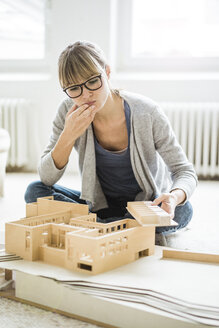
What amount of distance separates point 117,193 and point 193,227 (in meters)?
0.42

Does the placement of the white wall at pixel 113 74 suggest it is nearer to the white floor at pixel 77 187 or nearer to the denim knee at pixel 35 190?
the white floor at pixel 77 187

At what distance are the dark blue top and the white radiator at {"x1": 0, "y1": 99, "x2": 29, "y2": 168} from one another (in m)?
2.02

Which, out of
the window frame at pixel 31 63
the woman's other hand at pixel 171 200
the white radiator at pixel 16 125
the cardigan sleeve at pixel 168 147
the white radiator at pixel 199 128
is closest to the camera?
the woman's other hand at pixel 171 200

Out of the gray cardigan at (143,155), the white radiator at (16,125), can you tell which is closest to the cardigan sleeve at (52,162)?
the gray cardigan at (143,155)

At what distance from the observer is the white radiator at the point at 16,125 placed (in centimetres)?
334

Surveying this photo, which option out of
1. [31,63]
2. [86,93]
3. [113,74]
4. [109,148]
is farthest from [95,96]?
[31,63]

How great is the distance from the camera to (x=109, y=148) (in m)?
1.43

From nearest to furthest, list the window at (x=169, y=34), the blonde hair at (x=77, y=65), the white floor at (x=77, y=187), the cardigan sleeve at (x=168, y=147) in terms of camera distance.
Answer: the white floor at (x=77, y=187) < the blonde hair at (x=77, y=65) < the cardigan sleeve at (x=168, y=147) < the window at (x=169, y=34)

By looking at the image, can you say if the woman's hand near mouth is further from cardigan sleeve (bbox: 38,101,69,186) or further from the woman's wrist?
the woman's wrist

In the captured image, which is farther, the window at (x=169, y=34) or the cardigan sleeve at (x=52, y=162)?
the window at (x=169, y=34)

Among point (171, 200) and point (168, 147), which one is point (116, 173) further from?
point (171, 200)

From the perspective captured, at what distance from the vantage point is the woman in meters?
1.22

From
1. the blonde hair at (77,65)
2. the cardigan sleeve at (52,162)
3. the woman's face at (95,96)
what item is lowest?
the cardigan sleeve at (52,162)

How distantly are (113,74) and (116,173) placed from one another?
197 centimetres
